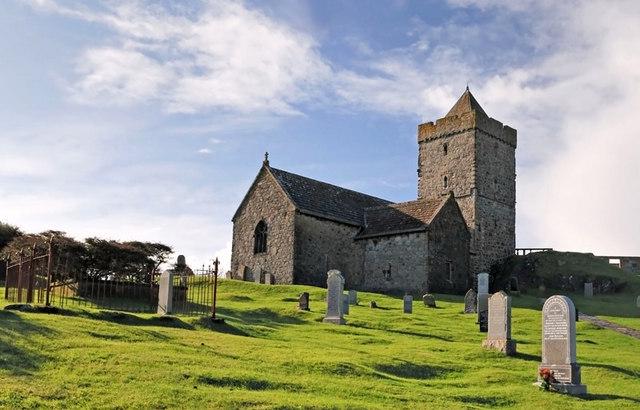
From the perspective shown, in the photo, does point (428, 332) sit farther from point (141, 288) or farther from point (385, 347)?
point (141, 288)

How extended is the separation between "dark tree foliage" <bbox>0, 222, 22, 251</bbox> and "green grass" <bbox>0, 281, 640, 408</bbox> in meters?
29.0

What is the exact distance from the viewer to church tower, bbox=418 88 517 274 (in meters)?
52.2

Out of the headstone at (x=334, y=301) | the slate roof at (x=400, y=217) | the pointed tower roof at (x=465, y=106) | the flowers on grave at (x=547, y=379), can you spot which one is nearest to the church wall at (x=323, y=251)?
the slate roof at (x=400, y=217)

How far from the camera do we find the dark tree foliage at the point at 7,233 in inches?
1893

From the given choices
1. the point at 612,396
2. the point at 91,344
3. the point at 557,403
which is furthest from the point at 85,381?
the point at 612,396

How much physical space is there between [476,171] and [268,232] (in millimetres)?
16470

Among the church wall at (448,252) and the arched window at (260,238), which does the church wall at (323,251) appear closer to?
the arched window at (260,238)

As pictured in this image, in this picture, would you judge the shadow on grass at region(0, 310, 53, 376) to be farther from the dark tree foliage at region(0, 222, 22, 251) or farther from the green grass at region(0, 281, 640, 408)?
the dark tree foliage at region(0, 222, 22, 251)

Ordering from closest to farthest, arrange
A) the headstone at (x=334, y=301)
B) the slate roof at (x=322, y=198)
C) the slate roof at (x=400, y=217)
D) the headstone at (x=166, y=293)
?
the headstone at (x=166, y=293) → the headstone at (x=334, y=301) → the slate roof at (x=400, y=217) → the slate roof at (x=322, y=198)

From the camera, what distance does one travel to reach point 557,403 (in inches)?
614

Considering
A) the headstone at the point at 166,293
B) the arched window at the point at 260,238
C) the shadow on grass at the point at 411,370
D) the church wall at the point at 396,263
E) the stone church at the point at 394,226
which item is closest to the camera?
the shadow on grass at the point at 411,370

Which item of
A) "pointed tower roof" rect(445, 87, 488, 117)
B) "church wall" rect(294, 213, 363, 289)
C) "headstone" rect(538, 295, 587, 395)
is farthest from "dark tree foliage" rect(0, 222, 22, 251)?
"headstone" rect(538, 295, 587, 395)

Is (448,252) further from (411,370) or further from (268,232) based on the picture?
(411,370)

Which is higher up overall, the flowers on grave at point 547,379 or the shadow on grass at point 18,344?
the shadow on grass at point 18,344
